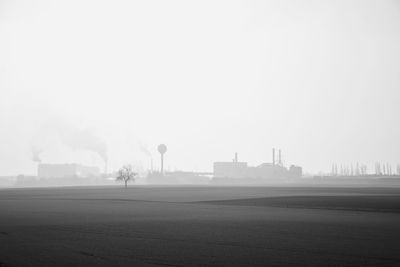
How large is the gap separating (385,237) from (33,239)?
650 inches

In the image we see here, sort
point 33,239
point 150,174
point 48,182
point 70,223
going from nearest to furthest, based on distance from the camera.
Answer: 1. point 33,239
2. point 70,223
3. point 48,182
4. point 150,174

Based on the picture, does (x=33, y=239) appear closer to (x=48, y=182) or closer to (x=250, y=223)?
(x=250, y=223)

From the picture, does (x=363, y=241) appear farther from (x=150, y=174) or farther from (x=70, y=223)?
(x=150, y=174)

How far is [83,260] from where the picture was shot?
608 inches

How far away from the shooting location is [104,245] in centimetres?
1858

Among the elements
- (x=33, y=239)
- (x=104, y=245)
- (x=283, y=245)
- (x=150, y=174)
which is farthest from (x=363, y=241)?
(x=150, y=174)

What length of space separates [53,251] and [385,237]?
14.9 metres

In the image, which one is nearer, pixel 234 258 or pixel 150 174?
pixel 234 258

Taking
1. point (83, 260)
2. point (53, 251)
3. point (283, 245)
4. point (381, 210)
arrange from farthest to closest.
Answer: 1. point (381, 210)
2. point (283, 245)
3. point (53, 251)
4. point (83, 260)

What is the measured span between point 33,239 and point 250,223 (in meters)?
12.8

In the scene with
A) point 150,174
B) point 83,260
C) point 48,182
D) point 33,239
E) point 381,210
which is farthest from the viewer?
point 150,174

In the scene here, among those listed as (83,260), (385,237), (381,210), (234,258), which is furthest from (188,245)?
(381,210)

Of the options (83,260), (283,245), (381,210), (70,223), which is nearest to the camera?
(83,260)

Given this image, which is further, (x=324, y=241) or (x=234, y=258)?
(x=324, y=241)
